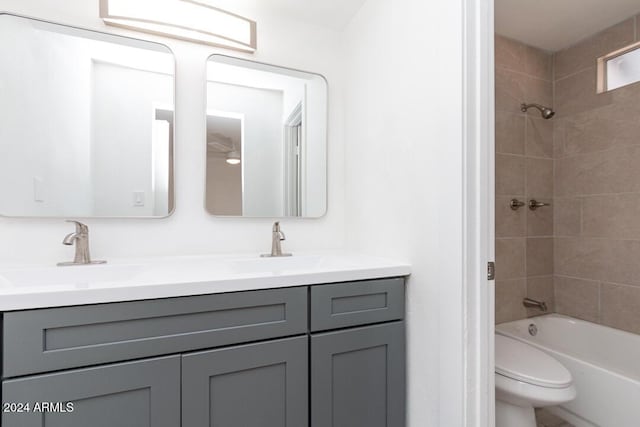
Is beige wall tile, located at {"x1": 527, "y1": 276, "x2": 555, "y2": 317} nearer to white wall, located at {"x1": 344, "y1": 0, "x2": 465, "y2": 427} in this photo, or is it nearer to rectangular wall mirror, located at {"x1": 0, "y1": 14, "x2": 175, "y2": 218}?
white wall, located at {"x1": 344, "y1": 0, "x2": 465, "y2": 427}

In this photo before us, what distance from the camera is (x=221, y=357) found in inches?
37.8

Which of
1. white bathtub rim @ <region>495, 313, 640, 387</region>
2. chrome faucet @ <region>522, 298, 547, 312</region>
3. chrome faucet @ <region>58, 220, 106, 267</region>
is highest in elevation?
chrome faucet @ <region>58, 220, 106, 267</region>

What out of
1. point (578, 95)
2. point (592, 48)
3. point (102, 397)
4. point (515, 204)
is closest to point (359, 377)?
point (102, 397)

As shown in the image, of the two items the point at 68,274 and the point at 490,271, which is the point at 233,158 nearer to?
the point at 68,274

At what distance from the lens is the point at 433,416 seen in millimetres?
1117

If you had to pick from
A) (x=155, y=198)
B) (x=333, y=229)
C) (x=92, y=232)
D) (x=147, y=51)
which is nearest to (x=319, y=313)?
(x=333, y=229)

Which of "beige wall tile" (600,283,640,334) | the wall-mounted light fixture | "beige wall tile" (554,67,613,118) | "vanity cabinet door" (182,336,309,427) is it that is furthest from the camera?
"beige wall tile" (554,67,613,118)

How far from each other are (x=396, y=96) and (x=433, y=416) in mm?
1240

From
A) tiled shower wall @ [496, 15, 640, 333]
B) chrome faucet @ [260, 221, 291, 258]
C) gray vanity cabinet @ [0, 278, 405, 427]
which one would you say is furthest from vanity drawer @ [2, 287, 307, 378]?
tiled shower wall @ [496, 15, 640, 333]

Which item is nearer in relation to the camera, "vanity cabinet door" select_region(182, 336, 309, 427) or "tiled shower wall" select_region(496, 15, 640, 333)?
"vanity cabinet door" select_region(182, 336, 309, 427)

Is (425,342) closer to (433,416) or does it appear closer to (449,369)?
(449,369)

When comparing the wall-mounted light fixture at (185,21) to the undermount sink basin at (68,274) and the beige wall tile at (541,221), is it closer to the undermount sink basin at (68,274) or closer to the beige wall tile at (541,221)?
the undermount sink basin at (68,274)

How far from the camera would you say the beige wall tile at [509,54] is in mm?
2037

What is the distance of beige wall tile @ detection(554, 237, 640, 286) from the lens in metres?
1.85
